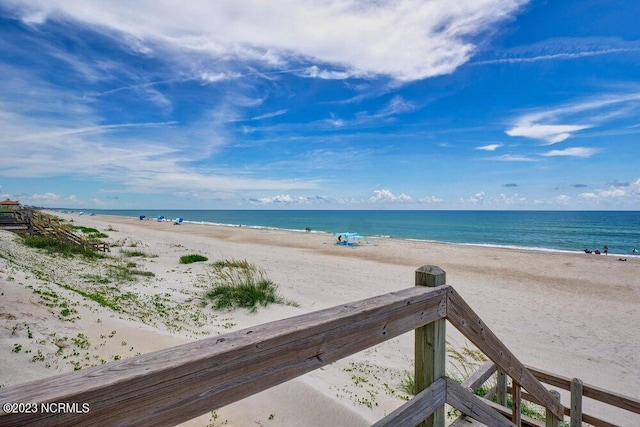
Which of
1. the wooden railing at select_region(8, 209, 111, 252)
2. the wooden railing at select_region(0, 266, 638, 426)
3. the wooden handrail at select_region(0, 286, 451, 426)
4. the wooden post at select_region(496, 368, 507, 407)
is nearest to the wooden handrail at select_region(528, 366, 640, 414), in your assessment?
the wooden post at select_region(496, 368, 507, 407)

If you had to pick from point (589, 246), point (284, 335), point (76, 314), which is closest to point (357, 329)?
point (284, 335)

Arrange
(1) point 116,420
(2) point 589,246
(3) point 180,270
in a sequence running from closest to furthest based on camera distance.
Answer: (1) point 116,420, (3) point 180,270, (2) point 589,246

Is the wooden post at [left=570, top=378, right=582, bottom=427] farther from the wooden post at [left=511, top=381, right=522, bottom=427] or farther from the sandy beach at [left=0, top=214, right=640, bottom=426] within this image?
the sandy beach at [left=0, top=214, right=640, bottom=426]

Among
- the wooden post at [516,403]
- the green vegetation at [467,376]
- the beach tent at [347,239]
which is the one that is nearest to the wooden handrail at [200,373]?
the wooden post at [516,403]

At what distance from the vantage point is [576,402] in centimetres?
369

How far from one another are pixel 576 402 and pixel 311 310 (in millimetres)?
7033

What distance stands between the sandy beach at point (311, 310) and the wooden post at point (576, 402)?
2.01 metres

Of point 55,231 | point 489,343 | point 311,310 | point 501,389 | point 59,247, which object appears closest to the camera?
point 489,343

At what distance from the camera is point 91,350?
4910 millimetres

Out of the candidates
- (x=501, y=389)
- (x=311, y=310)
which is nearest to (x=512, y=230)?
(x=311, y=310)

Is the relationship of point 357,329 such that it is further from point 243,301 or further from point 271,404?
point 243,301

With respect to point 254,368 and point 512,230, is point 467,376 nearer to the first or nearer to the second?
point 254,368

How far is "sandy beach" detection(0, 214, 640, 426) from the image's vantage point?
13.9ft

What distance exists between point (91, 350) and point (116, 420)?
16.1 feet
